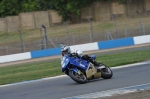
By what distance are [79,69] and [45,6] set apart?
45252 mm

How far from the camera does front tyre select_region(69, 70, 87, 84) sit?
13.7m

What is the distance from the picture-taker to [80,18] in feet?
183

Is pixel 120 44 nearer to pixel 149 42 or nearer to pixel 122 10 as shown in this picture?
pixel 149 42

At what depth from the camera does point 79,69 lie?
1389 cm

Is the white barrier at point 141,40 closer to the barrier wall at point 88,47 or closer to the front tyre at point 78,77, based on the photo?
the barrier wall at point 88,47

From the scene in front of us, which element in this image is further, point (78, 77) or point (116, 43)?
point (116, 43)

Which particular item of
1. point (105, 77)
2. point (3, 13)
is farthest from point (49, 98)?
point (3, 13)

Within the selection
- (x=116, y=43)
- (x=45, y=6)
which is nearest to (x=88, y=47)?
(x=116, y=43)

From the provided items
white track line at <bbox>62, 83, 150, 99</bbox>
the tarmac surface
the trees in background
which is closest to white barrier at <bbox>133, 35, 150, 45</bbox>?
the trees in background

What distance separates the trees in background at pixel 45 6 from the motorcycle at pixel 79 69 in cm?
4003

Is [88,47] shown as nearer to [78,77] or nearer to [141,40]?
[141,40]

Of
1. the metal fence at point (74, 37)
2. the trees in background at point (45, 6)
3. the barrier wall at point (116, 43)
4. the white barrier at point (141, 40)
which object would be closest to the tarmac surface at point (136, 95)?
the barrier wall at point (116, 43)

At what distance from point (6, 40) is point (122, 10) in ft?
48.6

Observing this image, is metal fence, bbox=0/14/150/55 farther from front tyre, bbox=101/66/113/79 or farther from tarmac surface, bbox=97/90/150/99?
tarmac surface, bbox=97/90/150/99
